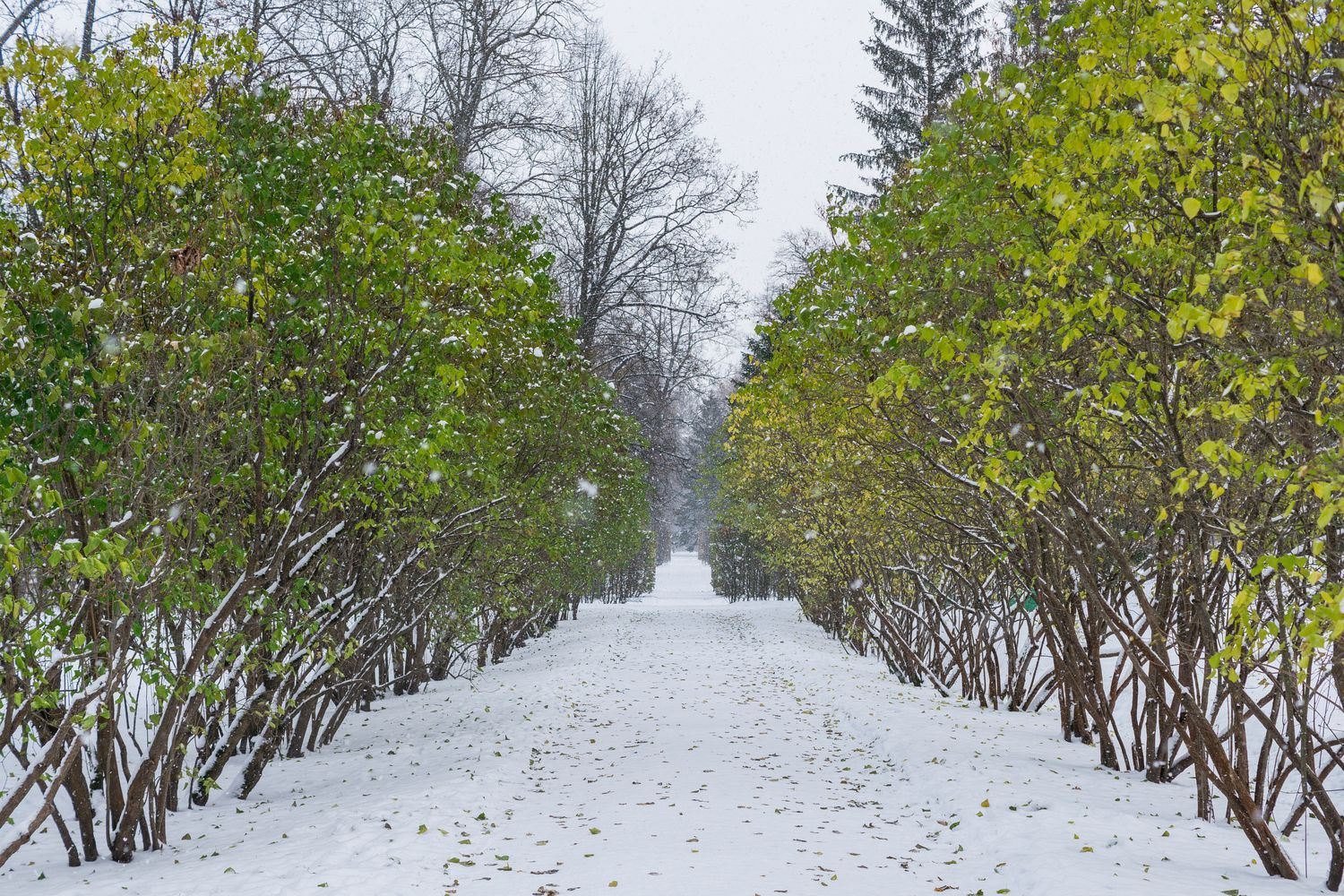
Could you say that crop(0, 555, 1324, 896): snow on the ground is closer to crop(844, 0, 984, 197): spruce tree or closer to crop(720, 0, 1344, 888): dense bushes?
crop(720, 0, 1344, 888): dense bushes

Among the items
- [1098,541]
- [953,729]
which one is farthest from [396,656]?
[1098,541]

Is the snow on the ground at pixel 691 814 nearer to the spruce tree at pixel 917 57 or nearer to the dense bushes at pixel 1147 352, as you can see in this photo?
the dense bushes at pixel 1147 352

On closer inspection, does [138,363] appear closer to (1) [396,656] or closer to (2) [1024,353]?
(2) [1024,353]

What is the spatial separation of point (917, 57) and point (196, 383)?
23.6 m

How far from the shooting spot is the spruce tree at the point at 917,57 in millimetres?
24594

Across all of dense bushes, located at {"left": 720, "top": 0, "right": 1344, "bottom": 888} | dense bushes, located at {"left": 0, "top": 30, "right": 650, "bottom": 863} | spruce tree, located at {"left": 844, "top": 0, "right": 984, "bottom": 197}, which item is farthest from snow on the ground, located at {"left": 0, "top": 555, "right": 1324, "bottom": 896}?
spruce tree, located at {"left": 844, "top": 0, "right": 984, "bottom": 197}

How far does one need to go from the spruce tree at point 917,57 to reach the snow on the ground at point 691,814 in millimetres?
17144

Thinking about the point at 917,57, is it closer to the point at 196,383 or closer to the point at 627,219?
the point at 627,219

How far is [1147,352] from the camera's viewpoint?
5078 millimetres

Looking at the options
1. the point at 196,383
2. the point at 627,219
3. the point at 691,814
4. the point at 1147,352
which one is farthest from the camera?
the point at 627,219

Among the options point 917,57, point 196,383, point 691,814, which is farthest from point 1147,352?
point 917,57

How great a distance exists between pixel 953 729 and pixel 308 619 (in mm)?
7077

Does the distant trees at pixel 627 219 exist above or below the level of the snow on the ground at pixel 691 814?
above

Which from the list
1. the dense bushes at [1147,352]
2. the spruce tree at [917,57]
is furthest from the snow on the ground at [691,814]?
the spruce tree at [917,57]
